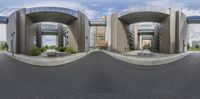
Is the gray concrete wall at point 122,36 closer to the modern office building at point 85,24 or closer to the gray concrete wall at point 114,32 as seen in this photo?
the modern office building at point 85,24

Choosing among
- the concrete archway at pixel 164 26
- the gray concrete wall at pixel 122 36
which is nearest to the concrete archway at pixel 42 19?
the concrete archway at pixel 164 26

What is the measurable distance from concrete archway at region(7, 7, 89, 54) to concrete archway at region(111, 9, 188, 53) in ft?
28.4

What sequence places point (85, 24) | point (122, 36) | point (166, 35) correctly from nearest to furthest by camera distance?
point (166, 35)
point (85, 24)
point (122, 36)

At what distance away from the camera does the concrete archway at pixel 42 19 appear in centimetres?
6291

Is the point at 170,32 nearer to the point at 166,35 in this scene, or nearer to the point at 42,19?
the point at 166,35

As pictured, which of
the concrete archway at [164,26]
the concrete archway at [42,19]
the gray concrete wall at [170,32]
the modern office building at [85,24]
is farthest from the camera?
the gray concrete wall at [170,32]

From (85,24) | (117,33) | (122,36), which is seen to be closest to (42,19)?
(85,24)

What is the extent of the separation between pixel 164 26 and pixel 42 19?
31.9m

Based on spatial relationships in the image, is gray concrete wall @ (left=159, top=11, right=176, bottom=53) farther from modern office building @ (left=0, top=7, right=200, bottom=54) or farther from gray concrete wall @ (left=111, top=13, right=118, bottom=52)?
gray concrete wall @ (left=111, top=13, right=118, bottom=52)

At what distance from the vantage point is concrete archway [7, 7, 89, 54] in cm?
6291

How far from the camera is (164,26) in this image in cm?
7581

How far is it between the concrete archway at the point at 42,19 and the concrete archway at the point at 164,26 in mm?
8662

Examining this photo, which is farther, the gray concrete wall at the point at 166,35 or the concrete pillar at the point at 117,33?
the concrete pillar at the point at 117,33

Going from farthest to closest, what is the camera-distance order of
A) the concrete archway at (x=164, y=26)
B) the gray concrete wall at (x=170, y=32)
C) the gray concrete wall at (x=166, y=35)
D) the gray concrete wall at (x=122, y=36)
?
the gray concrete wall at (x=122, y=36), the gray concrete wall at (x=166, y=35), the gray concrete wall at (x=170, y=32), the concrete archway at (x=164, y=26)
